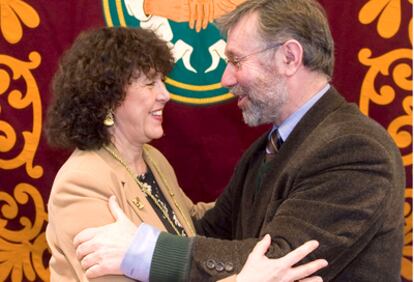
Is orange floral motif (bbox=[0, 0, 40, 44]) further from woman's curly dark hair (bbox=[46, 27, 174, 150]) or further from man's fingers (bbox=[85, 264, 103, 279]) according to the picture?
Answer: man's fingers (bbox=[85, 264, 103, 279])

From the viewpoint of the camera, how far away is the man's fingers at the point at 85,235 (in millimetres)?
1519

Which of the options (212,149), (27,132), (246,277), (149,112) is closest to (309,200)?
(246,277)

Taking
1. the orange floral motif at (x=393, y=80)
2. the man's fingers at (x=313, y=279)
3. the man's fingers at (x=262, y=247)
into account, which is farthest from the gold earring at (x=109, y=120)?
the orange floral motif at (x=393, y=80)

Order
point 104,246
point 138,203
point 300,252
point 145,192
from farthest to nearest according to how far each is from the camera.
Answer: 1. point 145,192
2. point 138,203
3. point 104,246
4. point 300,252

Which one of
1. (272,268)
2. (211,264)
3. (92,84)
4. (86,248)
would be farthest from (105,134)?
(272,268)

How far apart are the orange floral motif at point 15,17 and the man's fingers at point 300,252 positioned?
4.39 ft

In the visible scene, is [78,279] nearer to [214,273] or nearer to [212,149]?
[214,273]

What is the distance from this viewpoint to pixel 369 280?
154 centimetres

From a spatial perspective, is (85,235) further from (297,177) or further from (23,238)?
(23,238)

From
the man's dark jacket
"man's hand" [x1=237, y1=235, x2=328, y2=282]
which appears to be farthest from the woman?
"man's hand" [x1=237, y1=235, x2=328, y2=282]

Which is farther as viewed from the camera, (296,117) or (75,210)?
(296,117)

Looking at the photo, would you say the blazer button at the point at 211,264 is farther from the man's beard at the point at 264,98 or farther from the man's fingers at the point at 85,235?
the man's beard at the point at 264,98

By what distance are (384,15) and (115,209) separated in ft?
4.22

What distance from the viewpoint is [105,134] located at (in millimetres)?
1776
